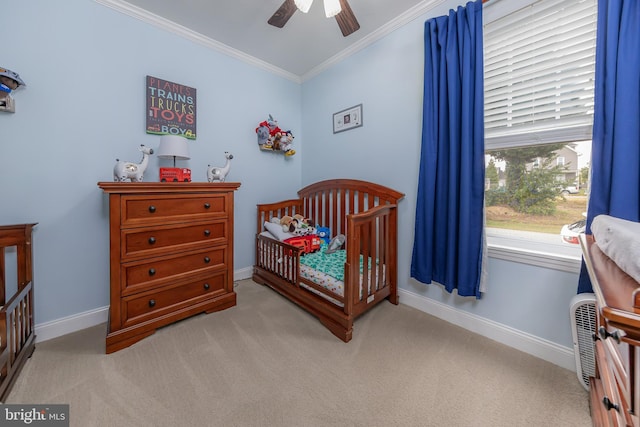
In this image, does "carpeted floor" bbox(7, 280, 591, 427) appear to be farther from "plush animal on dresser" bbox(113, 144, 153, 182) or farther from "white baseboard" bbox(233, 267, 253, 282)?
"plush animal on dresser" bbox(113, 144, 153, 182)

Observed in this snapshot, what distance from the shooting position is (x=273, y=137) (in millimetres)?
2900

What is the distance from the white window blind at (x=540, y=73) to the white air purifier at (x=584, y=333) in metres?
0.92

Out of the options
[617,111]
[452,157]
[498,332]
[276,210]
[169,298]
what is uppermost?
[617,111]

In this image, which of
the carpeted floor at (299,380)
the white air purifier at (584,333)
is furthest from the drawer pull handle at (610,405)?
the white air purifier at (584,333)

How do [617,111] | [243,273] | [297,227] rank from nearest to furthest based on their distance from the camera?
[617,111] < [297,227] < [243,273]

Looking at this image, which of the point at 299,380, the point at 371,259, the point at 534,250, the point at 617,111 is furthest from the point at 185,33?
the point at 534,250

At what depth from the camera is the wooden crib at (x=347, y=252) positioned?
1715 millimetres

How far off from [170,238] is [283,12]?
1693 mm

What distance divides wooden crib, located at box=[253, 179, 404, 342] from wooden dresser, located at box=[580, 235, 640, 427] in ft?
3.71

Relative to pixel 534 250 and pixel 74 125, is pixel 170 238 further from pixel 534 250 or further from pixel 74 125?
pixel 534 250

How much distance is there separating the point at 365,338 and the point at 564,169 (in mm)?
1690

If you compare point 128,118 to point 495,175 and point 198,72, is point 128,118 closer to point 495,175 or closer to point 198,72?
point 198,72

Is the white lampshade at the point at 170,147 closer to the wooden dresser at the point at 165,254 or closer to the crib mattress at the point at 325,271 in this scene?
the wooden dresser at the point at 165,254

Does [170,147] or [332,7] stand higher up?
[332,7]
